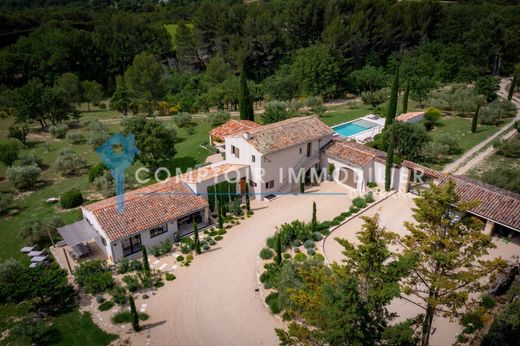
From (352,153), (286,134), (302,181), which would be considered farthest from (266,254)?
(352,153)

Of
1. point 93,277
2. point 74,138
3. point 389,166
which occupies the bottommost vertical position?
point 93,277

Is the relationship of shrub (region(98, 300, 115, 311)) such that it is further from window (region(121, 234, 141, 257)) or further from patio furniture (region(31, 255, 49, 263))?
patio furniture (region(31, 255, 49, 263))

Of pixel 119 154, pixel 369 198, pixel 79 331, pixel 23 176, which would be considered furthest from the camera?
pixel 119 154

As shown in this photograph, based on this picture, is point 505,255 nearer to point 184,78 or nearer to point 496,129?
point 496,129

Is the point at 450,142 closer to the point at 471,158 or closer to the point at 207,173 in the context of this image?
the point at 471,158

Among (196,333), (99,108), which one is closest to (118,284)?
(196,333)

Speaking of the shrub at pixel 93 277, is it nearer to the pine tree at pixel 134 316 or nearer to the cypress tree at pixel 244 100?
the pine tree at pixel 134 316
